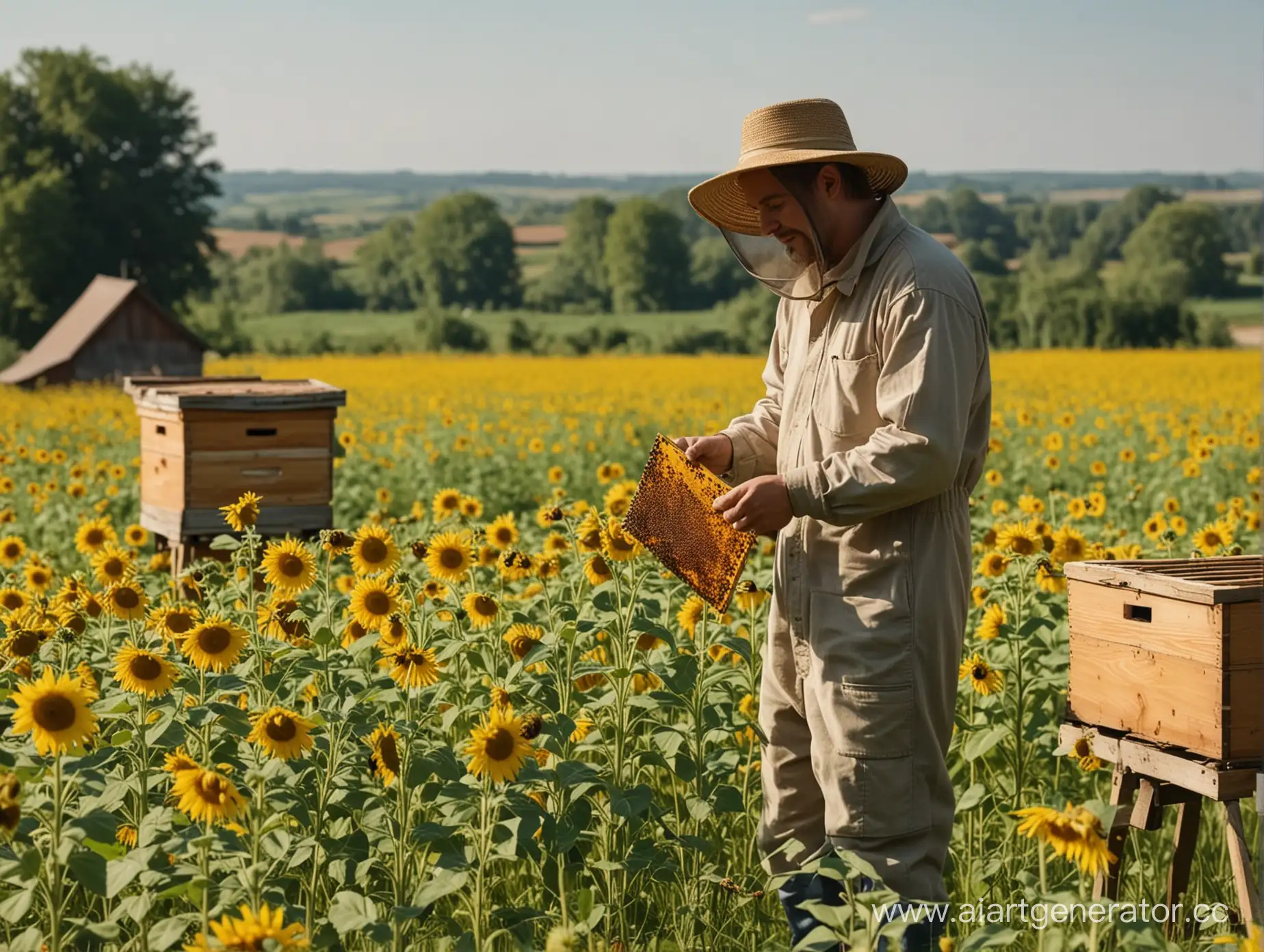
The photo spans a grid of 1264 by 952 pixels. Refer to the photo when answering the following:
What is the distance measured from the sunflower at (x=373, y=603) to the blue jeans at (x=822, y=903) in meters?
1.27

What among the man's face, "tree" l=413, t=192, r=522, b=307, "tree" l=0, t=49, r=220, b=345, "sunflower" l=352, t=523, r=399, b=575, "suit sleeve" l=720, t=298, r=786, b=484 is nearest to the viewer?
the man's face

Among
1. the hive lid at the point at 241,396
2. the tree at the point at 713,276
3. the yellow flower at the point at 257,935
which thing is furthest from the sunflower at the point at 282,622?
the tree at the point at 713,276

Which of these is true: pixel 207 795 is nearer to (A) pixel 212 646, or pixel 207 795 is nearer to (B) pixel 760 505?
(A) pixel 212 646

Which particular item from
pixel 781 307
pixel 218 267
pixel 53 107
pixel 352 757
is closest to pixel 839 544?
pixel 781 307

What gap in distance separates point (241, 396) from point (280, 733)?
10.9ft

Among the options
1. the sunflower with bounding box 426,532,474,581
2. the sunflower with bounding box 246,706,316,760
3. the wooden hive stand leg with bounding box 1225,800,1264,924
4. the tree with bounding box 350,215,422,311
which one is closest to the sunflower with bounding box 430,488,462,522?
the sunflower with bounding box 426,532,474,581

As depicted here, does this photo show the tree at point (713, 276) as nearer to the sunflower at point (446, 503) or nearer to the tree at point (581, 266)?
the tree at point (581, 266)

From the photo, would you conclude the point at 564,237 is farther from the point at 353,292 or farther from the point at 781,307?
the point at 781,307

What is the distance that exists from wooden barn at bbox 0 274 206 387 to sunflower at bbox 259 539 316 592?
109 ft

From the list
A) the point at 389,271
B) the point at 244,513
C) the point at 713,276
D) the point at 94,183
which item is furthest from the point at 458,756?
the point at 389,271

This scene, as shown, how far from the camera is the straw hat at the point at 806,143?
3164 mm

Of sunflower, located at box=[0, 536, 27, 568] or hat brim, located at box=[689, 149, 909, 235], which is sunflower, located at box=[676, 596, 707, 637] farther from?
Answer: sunflower, located at box=[0, 536, 27, 568]

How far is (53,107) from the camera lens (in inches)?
2087

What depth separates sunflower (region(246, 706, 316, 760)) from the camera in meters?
3.07
